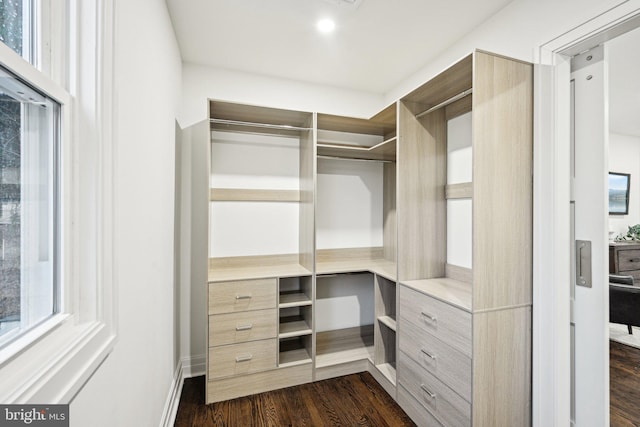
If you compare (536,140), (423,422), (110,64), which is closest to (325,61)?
(536,140)

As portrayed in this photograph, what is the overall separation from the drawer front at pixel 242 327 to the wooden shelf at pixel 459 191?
1583 millimetres

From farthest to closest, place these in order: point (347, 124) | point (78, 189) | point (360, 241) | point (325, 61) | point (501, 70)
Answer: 1. point (360, 241)
2. point (347, 124)
3. point (325, 61)
4. point (501, 70)
5. point (78, 189)

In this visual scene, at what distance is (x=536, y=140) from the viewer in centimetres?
163

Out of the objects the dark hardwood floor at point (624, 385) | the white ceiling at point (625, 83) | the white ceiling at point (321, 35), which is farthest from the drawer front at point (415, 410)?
the white ceiling at point (625, 83)

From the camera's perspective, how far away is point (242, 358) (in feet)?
7.04

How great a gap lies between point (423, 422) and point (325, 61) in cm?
273

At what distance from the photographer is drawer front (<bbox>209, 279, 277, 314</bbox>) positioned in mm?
2090

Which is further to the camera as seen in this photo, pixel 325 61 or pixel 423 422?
pixel 325 61

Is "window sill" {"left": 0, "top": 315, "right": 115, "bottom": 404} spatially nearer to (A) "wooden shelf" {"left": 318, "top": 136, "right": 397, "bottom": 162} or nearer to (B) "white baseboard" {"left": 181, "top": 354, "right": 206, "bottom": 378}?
(B) "white baseboard" {"left": 181, "top": 354, "right": 206, "bottom": 378}

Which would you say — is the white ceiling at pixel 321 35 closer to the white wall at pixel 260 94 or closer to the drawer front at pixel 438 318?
the white wall at pixel 260 94

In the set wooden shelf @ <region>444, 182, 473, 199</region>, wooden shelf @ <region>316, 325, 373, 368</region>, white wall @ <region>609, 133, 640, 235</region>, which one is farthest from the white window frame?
white wall @ <region>609, 133, 640, 235</region>

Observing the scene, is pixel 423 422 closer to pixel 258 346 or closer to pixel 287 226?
pixel 258 346

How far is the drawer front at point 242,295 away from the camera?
209 cm

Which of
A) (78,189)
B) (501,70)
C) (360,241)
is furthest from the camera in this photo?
(360,241)
